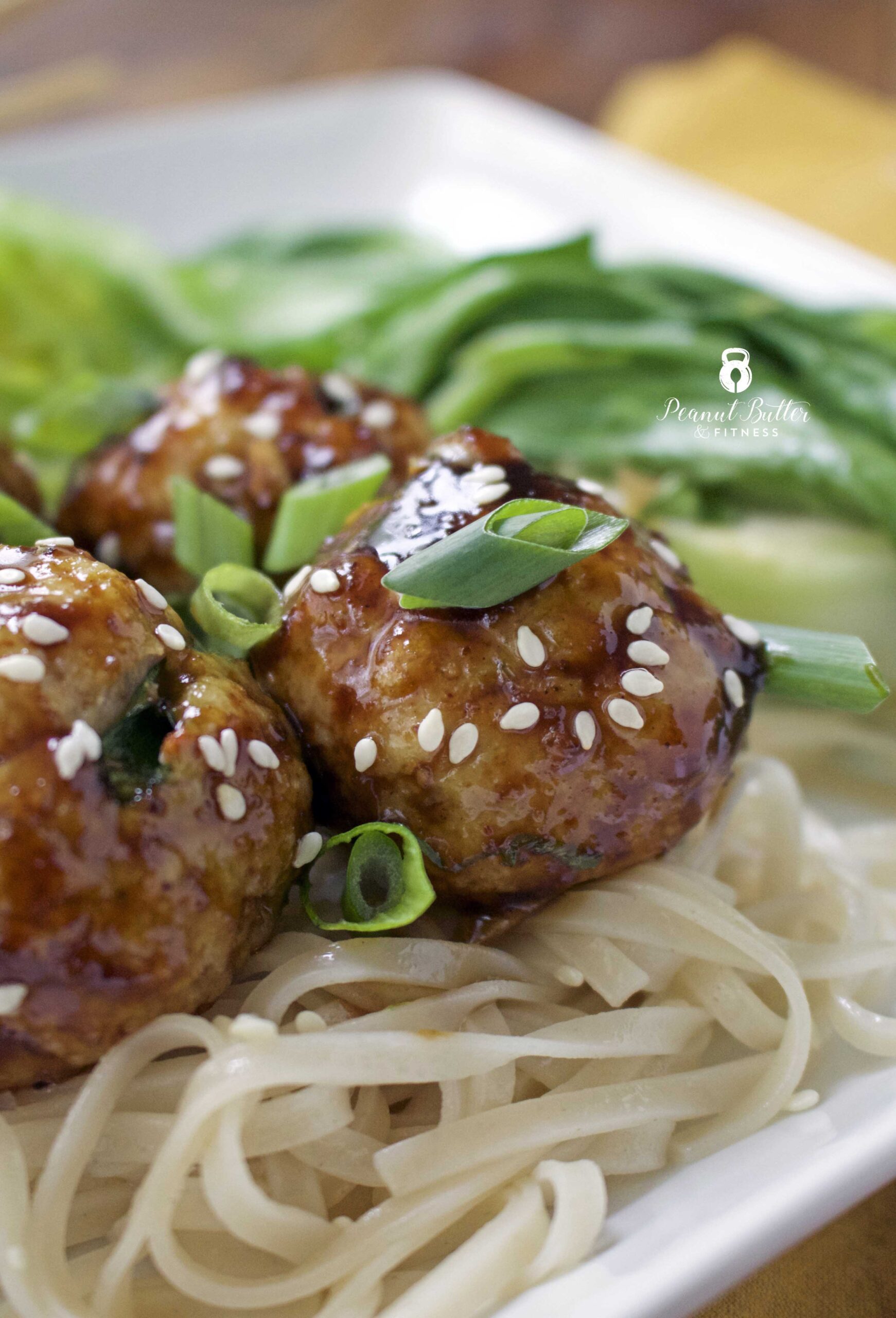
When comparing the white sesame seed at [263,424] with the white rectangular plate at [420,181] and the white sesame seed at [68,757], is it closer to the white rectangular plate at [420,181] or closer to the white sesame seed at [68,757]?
the white sesame seed at [68,757]

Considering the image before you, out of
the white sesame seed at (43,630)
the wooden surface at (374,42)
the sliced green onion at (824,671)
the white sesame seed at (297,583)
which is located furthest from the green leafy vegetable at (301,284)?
the white sesame seed at (43,630)

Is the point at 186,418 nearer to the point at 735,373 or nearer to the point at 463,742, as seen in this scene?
the point at 463,742

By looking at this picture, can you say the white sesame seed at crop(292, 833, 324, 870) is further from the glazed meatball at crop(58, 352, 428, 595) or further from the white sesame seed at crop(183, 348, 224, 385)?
the white sesame seed at crop(183, 348, 224, 385)

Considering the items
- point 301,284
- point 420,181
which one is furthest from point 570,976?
point 420,181

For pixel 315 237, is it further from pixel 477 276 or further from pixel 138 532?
pixel 138 532
